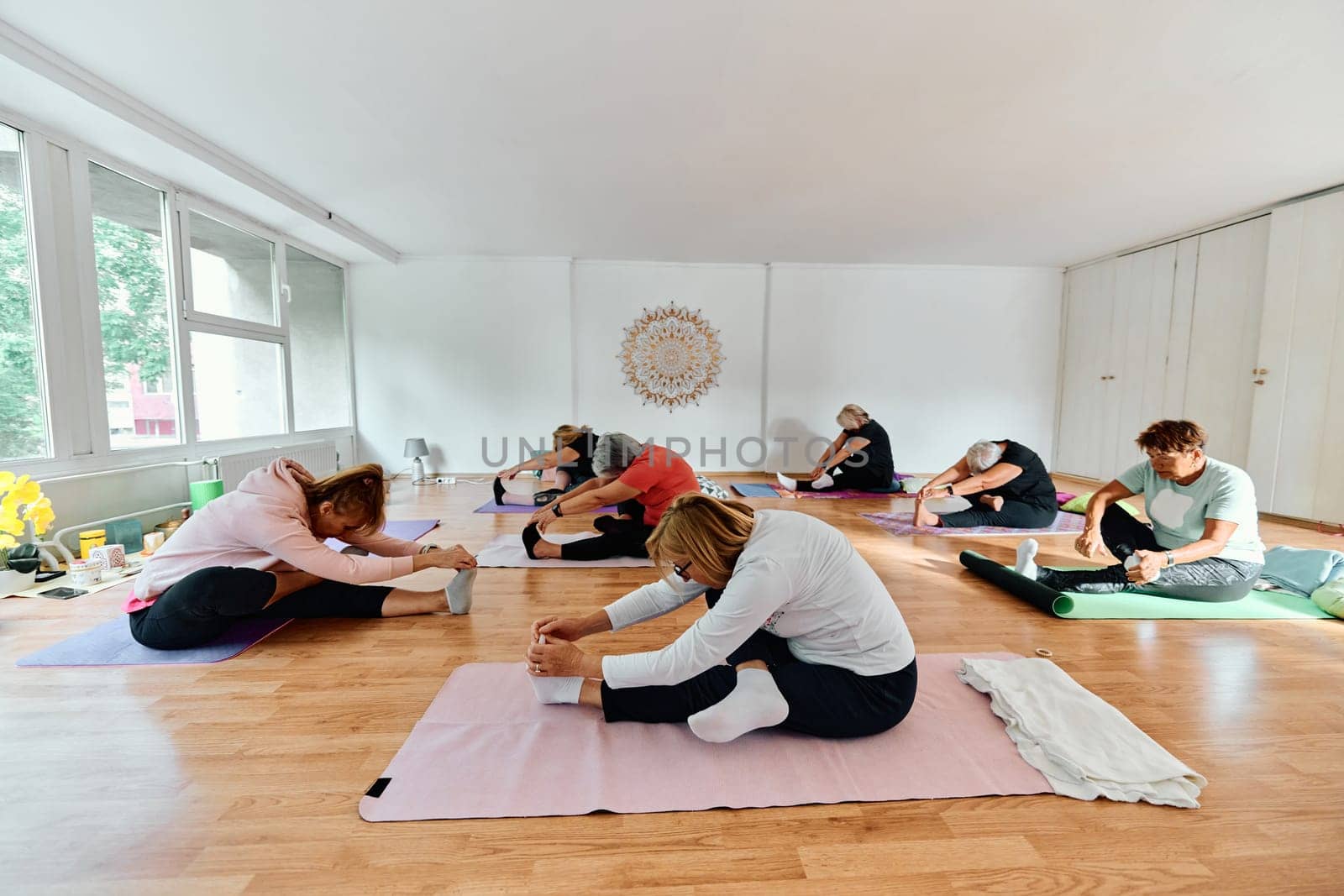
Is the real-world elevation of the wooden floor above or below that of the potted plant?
below

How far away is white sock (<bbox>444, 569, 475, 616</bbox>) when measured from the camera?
2.36m

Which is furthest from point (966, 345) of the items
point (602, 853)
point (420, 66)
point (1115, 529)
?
point (602, 853)

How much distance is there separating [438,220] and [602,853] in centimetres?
544

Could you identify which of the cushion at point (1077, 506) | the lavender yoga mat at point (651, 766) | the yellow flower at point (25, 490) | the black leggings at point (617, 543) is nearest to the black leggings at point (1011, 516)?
the cushion at point (1077, 506)

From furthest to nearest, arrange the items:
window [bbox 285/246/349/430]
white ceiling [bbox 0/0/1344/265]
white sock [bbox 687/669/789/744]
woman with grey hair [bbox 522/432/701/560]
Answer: window [bbox 285/246/349/430] → woman with grey hair [bbox 522/432/701/560] → white ceiling [bbox 0/0/1344/265] → white sock [bbox 687/669/789/744]

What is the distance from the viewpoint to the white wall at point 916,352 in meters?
6.92

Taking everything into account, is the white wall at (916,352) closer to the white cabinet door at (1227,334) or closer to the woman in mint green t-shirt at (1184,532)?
the white cabinet door at (1227,334)

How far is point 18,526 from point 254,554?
1.40 m

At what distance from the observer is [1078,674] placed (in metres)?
1.92

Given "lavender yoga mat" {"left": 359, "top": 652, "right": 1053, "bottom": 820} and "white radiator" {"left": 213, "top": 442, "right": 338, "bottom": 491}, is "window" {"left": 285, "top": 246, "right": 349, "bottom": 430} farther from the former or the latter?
"lavender yoga mat" {"left": 359, "top": 652, "right": 1053, "bottom": 820}

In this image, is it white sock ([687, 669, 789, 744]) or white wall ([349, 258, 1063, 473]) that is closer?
white sock ([687, 669, 789, 744])

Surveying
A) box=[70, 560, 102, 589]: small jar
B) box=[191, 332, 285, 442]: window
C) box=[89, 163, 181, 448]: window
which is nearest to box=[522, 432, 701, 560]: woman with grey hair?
box=[70, 560, 102, 589]: small jar

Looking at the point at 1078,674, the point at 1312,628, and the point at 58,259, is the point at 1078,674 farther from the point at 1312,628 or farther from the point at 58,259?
the point at 58,259

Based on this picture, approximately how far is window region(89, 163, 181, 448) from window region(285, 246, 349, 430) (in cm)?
153
